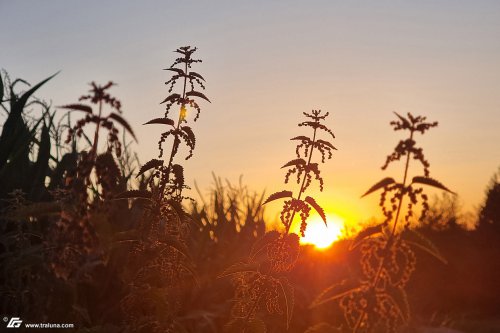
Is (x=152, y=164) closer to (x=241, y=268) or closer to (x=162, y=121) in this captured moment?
(x=162, y=121)

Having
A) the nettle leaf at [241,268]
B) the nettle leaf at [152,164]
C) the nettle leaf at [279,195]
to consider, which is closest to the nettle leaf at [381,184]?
the nettle leaf at [279,195]

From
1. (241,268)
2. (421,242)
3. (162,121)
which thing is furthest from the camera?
(241,268)

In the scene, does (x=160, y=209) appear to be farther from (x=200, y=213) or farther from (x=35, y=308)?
(x=200, y=213)

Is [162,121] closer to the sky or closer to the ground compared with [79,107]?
closer to the sky

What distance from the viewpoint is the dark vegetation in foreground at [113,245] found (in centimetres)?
289

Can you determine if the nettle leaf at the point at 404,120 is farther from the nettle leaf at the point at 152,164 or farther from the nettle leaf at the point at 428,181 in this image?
the nettle leaf at the point at 152,164

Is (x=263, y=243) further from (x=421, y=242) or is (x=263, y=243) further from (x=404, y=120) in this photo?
(x=404, y=120)

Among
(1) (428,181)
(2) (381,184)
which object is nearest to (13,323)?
(2) (381,184)

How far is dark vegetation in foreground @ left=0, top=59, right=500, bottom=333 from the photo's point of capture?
2893 millimetres

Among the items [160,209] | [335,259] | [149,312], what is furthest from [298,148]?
[335,259]

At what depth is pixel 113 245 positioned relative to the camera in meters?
3.65

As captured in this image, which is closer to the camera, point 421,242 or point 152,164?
point 421,242

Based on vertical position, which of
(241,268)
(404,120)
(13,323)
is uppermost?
(404,120)

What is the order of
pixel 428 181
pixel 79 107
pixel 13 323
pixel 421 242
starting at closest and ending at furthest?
pixel 79 107 → pixel 428 181 → pixel 421 242 → pixel 13 323
